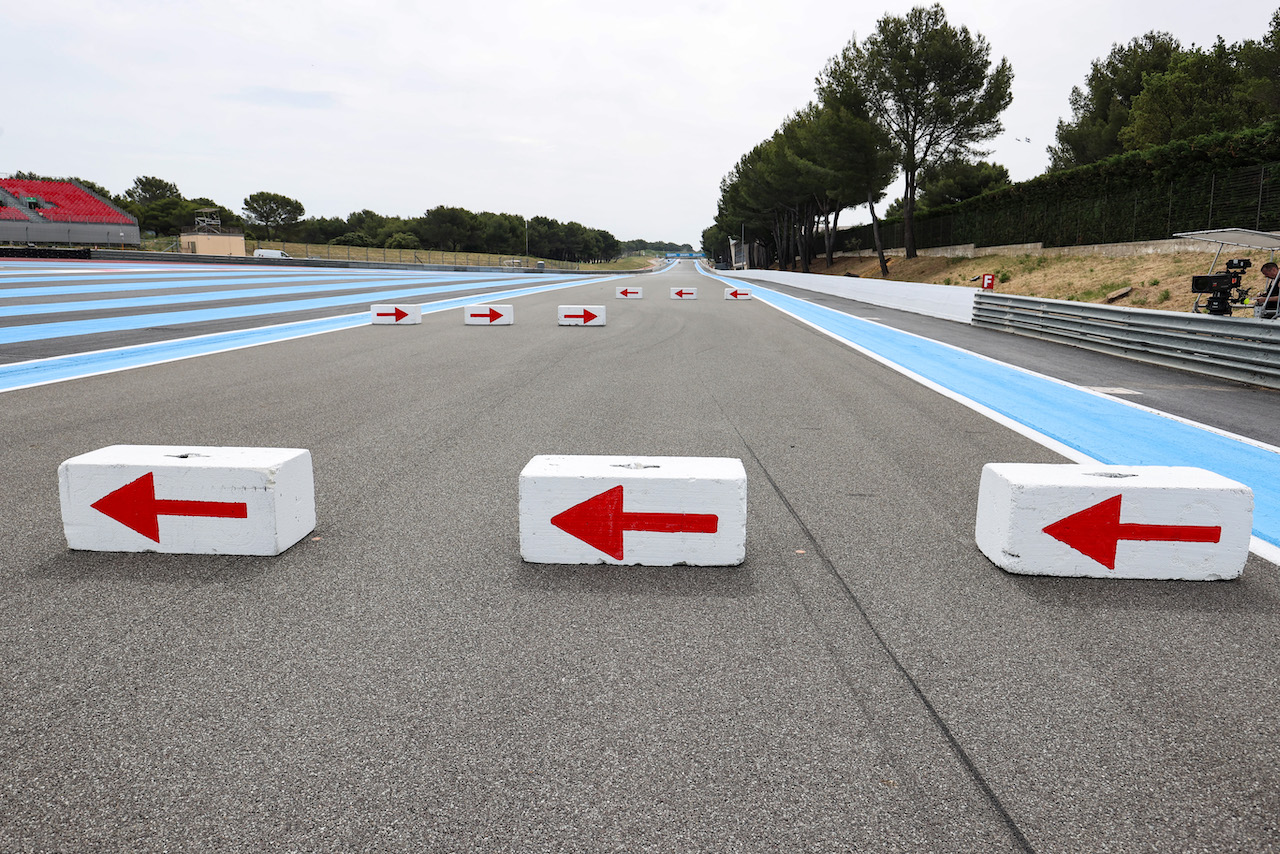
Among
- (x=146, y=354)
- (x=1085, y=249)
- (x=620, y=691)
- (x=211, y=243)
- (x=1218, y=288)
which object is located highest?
(x=211, y=243)

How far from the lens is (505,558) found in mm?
4090

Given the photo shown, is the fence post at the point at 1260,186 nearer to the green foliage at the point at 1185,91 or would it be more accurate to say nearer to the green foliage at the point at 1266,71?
the green foliage at the point at 1185,91

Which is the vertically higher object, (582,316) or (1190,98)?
(1190,98)

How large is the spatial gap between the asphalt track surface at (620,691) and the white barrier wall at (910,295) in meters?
16.5

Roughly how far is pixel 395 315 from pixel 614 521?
14.3 meters

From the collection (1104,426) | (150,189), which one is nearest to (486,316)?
(1104,426)

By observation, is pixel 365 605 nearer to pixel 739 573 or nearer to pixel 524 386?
pixel 739 573

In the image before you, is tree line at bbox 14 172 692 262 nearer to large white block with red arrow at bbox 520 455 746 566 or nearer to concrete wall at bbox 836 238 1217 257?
concrete wall at bbox 836 238 1217 257

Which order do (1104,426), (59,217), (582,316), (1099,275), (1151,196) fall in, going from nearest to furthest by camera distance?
(1104,426), (582,316), (1099,275), (1151,196), (59,217)

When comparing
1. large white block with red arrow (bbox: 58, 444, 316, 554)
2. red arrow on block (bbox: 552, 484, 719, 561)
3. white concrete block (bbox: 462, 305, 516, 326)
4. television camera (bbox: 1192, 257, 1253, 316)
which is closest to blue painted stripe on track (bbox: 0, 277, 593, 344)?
white concrete block (bbox: 462, 305, 516, 326)

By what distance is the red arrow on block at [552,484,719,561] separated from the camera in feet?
13.0

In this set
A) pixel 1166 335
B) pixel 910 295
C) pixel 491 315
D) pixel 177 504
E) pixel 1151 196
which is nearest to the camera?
pixel 177 504

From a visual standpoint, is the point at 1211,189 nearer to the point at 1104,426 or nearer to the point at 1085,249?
the point at 1085,249

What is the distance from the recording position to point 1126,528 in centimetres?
391
